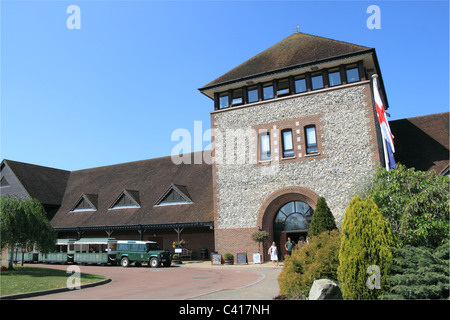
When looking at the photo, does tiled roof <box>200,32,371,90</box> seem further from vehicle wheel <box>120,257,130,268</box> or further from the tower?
vehicle wheel <box>120,257,130,268</box>

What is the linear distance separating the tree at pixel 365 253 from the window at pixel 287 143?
14.6 m

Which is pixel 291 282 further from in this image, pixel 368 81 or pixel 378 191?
pixel 368 81

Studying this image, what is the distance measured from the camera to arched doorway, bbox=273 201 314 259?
23.2 meters

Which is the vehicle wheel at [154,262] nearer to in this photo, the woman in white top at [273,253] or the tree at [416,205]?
the woman in white top at [273,253]

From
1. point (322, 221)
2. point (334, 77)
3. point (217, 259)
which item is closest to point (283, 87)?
point (334, 77)

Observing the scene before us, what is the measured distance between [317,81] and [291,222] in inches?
377

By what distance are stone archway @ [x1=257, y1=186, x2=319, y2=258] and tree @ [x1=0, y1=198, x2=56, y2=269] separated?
12.7 metres

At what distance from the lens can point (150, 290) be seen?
1305 centimetres

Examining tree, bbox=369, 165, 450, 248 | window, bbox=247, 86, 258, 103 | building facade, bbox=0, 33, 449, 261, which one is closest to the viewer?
tree, bbox=369, 165, 450, 248

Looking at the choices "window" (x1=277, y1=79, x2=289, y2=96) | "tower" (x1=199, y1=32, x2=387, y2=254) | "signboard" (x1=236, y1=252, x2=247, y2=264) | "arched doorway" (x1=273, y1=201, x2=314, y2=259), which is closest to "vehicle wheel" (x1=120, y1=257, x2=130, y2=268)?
"tower" (x1=199, y1=32, x2=387, y2=254)

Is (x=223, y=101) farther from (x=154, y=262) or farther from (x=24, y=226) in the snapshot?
(x=24, y=226)

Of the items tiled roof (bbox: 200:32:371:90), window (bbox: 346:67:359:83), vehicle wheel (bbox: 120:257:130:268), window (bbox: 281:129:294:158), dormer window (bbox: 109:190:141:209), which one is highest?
tiled roof (bbox: 200:32:371:90)
